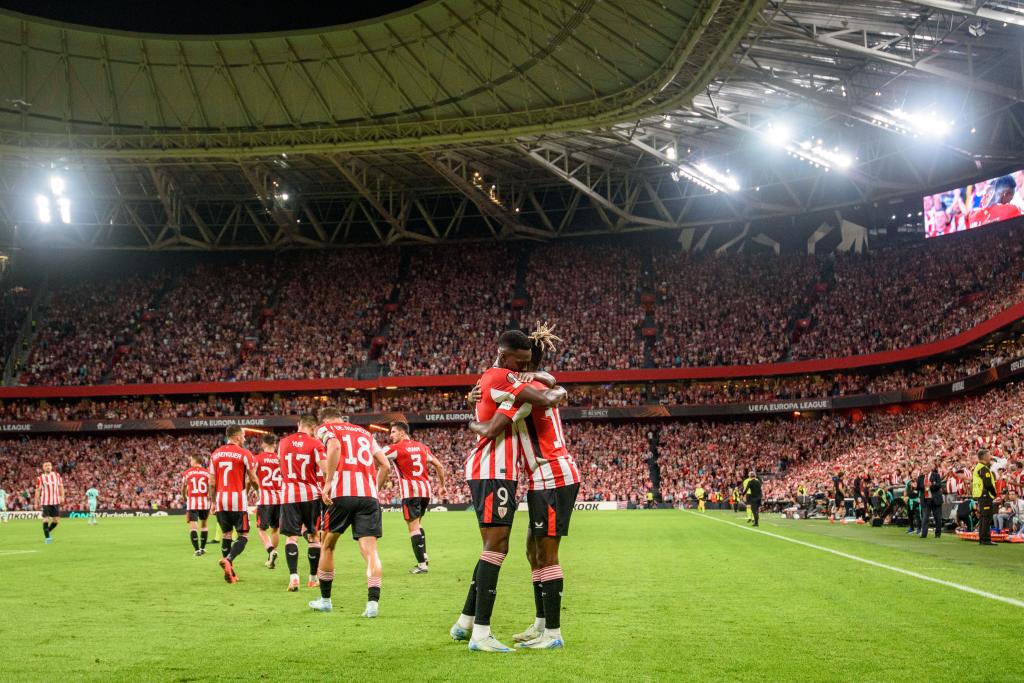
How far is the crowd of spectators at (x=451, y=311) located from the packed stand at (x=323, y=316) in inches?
70.1

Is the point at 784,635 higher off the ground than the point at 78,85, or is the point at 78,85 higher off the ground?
the point at 78,85

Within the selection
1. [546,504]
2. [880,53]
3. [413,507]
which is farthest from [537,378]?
[880,53]

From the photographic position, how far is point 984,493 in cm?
2091

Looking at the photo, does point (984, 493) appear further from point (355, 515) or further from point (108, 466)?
point (108, 466)

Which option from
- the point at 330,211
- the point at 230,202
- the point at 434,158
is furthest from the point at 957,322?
the point at 230,202

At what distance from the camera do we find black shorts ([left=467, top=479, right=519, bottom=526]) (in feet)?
26.4

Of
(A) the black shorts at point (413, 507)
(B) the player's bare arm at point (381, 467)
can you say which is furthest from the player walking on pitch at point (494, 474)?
(A) the black shorts at point (413, 507)

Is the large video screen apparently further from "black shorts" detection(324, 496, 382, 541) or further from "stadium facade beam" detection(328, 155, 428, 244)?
"black shorts" detection(324, 496, 382, 541)

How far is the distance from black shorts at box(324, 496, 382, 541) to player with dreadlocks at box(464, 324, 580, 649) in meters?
2.88

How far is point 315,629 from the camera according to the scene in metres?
9.20

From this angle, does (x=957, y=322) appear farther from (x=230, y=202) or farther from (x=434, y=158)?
(x=230, y=202)

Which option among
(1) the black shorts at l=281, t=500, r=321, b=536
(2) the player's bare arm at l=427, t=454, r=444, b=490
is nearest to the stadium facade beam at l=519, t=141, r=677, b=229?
(2) the player's bare arm at l=427, t=454, r=444, b=490

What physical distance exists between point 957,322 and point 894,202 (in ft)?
43.0

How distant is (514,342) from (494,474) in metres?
1.20
